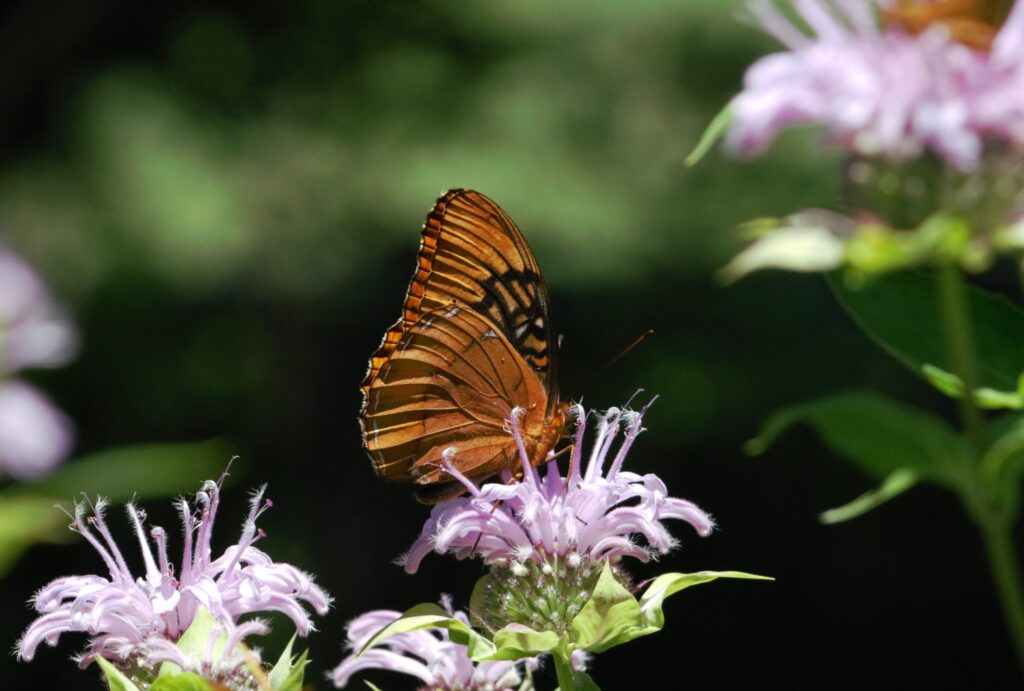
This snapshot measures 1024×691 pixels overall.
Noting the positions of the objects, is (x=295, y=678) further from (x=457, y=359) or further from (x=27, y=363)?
(x=27, y=363)

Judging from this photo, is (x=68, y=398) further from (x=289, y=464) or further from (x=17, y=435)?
(x=17, y=435)

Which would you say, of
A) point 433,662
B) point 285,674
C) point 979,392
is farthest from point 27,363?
point 979,392

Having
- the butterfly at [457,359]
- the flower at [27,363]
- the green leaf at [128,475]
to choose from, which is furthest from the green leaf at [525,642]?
the flower at [27,363]

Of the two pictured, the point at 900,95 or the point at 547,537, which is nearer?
the point at 900,95

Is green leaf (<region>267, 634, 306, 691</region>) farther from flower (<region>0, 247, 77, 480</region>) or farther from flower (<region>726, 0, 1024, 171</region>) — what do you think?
flower (<region>0, 247, 77, 480</region>)

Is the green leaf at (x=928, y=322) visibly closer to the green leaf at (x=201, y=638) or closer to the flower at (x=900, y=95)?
the flower at (x=900, y=95)

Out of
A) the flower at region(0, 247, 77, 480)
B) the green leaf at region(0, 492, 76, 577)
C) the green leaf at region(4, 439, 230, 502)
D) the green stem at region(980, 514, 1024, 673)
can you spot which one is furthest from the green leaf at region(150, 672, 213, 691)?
the flower at region(0, 247, 77, 480)

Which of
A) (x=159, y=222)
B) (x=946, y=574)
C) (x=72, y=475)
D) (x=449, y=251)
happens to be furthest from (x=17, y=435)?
(x=946, y=574)

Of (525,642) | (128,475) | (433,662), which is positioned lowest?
(128,475)
